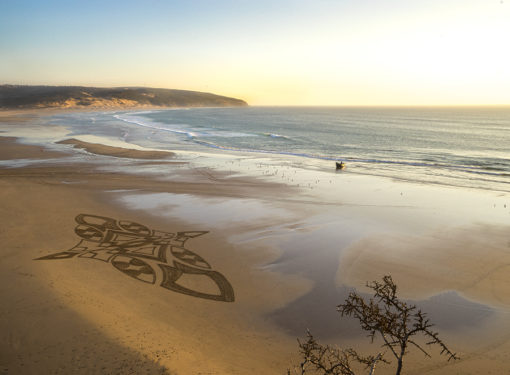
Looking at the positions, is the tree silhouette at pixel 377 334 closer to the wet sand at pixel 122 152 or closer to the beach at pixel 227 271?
the beach at pixel 227 271

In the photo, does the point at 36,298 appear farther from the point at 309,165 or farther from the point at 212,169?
the point at 309,165

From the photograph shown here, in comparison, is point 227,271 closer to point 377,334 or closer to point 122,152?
point 377,334

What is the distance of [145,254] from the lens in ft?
→ 35.7

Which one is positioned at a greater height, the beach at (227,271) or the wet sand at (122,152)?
the wet sand at (122,152)

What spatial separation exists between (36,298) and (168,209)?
836 centimetres

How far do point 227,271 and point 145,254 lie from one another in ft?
10.4

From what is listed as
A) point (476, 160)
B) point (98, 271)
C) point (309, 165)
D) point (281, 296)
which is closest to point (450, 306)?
point (281, 296)

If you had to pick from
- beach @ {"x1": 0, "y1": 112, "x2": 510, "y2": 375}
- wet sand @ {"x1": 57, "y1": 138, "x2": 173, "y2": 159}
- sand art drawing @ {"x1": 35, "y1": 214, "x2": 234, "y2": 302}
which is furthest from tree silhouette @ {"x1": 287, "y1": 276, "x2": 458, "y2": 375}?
wet sand @ {"x1": 57, "y1": 138, "x2": 173, "y2": 159}

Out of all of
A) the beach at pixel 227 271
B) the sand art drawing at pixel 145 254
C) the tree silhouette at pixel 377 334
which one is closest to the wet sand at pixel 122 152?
the beach at pixel 227 271

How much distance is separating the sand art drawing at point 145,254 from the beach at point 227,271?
7 centimetres

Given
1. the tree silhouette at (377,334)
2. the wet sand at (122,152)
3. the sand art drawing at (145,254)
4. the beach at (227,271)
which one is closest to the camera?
the tree silhouette at (377,334)

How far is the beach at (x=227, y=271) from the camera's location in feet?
21.4

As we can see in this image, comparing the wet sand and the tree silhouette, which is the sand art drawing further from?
the wet sand

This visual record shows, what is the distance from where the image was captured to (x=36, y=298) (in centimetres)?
792
